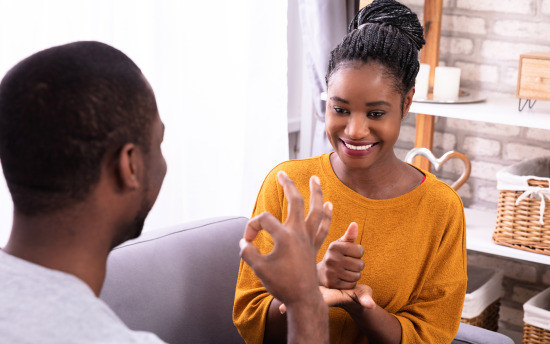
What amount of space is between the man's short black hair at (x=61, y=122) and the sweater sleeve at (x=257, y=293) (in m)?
0.62

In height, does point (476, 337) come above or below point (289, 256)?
below

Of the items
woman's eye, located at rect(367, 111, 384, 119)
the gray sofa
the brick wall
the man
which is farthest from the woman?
the brick wall

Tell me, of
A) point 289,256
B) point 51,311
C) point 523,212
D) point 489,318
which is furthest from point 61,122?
point 489,318

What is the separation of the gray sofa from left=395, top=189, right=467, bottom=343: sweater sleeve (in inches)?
10.1

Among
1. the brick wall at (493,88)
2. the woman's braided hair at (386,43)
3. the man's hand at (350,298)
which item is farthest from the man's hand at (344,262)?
the brick wall at (493,88)

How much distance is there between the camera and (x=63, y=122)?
803mm

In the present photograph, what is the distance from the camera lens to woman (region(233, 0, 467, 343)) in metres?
1.32

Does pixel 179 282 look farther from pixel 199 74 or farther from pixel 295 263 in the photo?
pixel 199 74

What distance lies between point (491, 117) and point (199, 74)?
93cm

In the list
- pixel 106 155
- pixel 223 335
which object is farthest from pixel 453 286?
pixel 106 155

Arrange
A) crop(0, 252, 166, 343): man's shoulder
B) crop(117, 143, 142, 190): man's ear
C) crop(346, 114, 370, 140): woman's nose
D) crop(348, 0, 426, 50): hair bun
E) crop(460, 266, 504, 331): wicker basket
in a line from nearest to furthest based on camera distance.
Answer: crop(0, 252, 166, 343): man's shoulder, crop(117, 143, 142, 190): man's ear, crop(346, 114, 370, 140): woman's nose, crop(348, 0, 426, 50): hair bun, crop(460, 266, 504, 331): wicker basket

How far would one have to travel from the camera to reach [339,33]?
2.52 metres

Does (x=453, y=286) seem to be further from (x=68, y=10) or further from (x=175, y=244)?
(x=68, y=10)

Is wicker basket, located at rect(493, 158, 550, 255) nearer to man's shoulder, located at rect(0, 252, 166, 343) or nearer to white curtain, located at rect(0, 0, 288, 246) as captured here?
white curtain, located at rect(0, 0, 288, 246)
